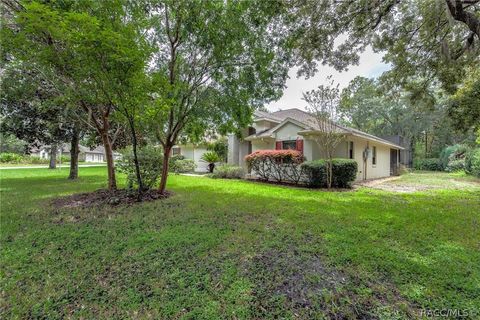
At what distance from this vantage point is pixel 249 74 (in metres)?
7.08

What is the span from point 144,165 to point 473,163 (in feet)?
68.0

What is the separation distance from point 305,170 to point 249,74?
19.6 feet

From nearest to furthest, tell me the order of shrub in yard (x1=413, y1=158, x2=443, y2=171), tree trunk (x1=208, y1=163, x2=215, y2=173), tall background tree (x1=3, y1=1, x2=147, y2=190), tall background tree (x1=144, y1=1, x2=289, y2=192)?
tall background tree (x1=3, y1=1, x2=147, y2=190) < tall background tree (x1=144, y1=1, x2=289, y2=192) < tree trunk (x1=208, y1=163, x2=215, y2=173) < shrub in yard (x1=413, y1=158, x2=443, y2=171)

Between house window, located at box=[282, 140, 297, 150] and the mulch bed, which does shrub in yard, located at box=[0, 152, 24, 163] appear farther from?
house window, located at box=[282, 140, 297, 150]

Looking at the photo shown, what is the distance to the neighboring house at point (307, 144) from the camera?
1255cm

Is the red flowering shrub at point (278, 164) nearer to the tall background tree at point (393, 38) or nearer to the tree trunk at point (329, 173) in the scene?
the tree trunk at point (329, 173)

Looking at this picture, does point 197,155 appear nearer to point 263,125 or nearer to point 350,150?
point 263,125

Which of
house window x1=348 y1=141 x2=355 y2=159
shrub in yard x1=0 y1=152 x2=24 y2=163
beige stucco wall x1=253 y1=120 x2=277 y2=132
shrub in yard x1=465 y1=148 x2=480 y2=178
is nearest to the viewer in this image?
house window x1=348 y1=141 x2=355 y2=159

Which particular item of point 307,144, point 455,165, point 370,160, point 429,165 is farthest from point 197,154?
point 429,165

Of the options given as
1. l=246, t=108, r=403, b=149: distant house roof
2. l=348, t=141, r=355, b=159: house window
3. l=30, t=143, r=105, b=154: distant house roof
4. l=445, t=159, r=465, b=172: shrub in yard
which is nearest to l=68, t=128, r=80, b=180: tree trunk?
l=30, t=143, r=105, b=154: distant house roof

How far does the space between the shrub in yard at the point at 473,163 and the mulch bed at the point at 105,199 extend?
19235 mm

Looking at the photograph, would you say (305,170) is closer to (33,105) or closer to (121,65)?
(121,65)

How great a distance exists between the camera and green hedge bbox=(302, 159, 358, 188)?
10445 mm

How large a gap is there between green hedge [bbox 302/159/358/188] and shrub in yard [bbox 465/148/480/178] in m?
10.6
